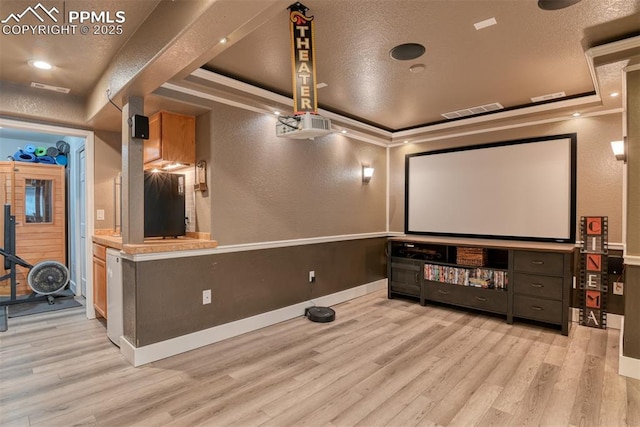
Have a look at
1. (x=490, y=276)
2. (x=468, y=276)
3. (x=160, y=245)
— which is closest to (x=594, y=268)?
(x=490, y=276)

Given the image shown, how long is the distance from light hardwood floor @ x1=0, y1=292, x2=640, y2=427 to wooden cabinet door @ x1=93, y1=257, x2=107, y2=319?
0.77 ft

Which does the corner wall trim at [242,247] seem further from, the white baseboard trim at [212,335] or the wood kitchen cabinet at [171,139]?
the wood kitchen cabinet at [171,139]

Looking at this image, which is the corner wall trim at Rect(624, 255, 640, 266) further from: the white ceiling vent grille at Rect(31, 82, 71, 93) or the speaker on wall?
the white ceiling vent grille at Rect(31, 82, 71, 93)

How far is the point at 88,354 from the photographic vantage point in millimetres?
3041

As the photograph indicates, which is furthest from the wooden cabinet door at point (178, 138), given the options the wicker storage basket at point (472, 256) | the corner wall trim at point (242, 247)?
the wicker storage basket at point (472, 256)

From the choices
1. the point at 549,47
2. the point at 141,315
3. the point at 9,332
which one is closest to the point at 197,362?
the point at 141,315

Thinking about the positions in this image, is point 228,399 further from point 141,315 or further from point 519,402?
point 519,402

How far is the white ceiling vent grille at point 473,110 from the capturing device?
165 inches

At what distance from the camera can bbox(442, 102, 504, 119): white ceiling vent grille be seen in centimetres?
419

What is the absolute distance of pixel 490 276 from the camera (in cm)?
407

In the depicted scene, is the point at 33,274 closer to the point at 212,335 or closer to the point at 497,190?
the point at 212,335

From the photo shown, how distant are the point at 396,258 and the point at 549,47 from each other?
3.06 metres

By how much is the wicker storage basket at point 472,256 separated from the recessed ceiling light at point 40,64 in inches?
188

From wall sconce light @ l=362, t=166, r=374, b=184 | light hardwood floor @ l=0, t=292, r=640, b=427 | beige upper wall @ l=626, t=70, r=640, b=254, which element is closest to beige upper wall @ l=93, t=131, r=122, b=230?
light hardwood floor @ l=0, t=292, r=640, b=427
